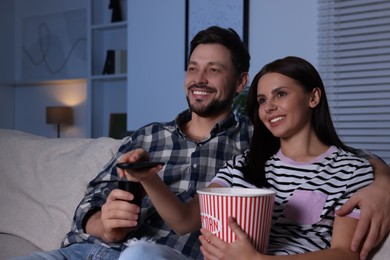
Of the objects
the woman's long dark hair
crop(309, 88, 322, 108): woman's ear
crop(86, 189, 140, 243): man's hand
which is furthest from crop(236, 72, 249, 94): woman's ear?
crop(86, 189, 140, 243): man's hand

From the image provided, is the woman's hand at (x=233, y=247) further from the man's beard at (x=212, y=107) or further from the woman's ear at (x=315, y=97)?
the man's beard at (x=212, y=107)

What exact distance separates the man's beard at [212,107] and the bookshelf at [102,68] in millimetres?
3556

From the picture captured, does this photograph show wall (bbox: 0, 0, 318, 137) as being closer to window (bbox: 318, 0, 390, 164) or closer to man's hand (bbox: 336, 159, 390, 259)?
window (bbox: 318, 0, 390, 164)

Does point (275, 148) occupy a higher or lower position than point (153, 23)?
lower

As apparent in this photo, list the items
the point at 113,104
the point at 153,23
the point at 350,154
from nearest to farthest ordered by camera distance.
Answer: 1. the point at 350,154
2. the point at 153,23
3. the point at 113,104

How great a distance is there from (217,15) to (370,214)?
9.96 ft

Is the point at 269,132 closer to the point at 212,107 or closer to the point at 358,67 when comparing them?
the point at 212,107

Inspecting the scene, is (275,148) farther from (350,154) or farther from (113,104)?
(113,104)

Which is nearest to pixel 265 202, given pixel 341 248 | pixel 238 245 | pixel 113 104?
pixel 238 245

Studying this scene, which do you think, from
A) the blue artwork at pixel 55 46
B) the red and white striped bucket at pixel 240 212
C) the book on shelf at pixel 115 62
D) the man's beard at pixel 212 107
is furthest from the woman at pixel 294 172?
the blue artwork at pixel 55 46

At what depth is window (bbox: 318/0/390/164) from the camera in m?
3.58

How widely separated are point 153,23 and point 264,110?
308 centimetres

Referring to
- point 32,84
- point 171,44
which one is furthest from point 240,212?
point 32,84

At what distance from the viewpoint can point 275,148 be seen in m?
1.56
